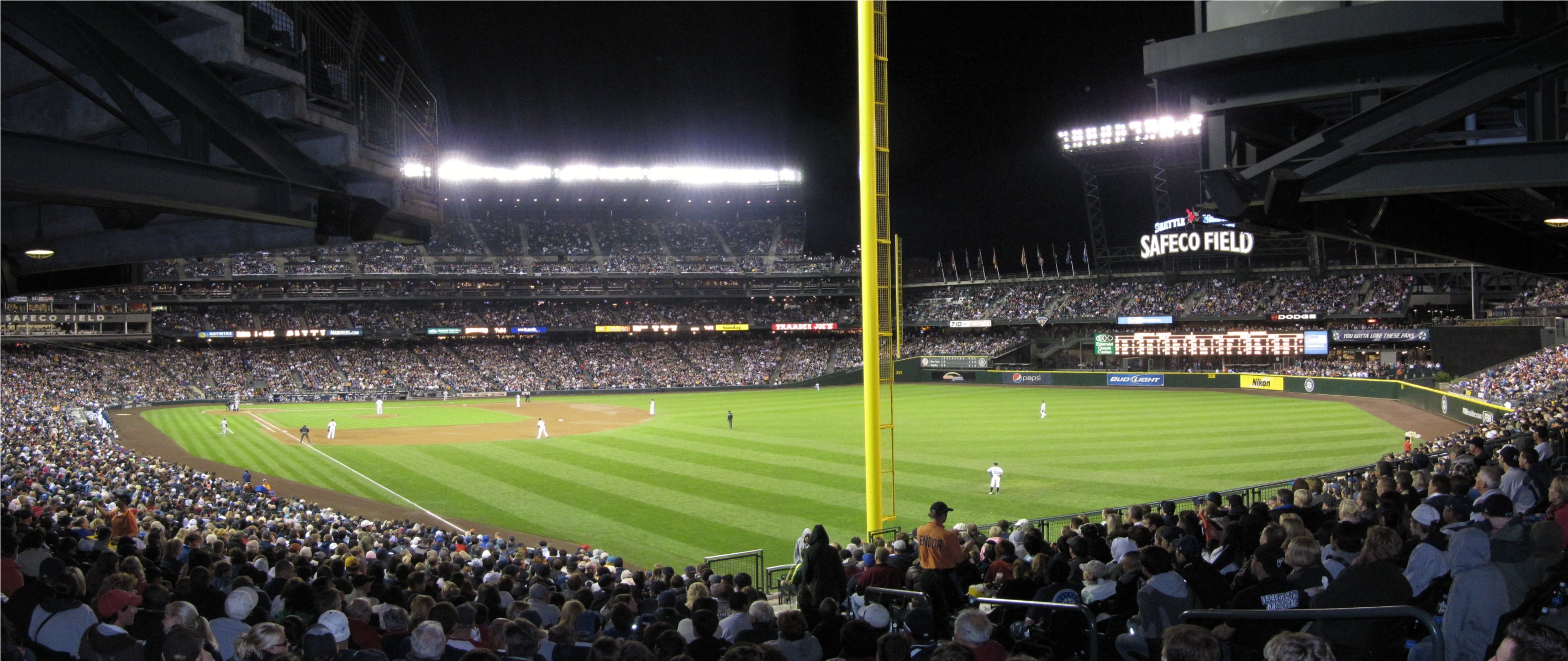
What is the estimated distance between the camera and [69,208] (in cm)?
848

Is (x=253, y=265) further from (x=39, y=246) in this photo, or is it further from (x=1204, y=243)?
(x=39, y=246)

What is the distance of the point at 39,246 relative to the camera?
292 inches

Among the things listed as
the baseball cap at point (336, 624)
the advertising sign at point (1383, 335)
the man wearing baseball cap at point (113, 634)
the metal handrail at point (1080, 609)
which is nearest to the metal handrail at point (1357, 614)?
the metal handrail at point (1080, 609)

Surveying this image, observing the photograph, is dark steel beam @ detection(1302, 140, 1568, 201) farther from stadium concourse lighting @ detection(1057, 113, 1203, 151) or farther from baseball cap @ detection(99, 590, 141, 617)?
stadium concourse lighting @ detection(1057, 113, 1203, 151)

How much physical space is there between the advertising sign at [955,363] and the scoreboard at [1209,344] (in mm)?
8464

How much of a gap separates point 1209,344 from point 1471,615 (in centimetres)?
6296

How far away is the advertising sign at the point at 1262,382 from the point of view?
54875 millimetres

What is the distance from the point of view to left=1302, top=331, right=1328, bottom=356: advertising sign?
189 feet

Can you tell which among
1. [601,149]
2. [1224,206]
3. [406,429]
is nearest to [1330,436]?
[1224,206]

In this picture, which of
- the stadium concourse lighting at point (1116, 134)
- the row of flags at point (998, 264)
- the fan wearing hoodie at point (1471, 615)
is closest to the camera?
the fan wearing hoodie at point (1471, 615)

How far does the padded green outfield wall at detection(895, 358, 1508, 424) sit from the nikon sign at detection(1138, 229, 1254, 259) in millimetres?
9673

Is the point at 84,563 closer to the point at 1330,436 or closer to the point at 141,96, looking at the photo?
the point at 141,96

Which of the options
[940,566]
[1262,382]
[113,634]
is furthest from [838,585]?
[1262,382]

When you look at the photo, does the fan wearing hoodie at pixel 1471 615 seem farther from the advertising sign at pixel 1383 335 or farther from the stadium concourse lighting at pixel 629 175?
the stadium concourse lighting at pixel 629 175
